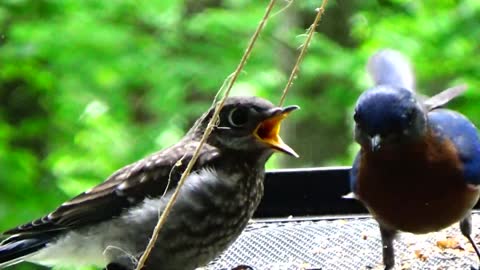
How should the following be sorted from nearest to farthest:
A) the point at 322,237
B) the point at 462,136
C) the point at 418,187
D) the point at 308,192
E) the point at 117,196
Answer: the point at 418,187 → the point at 462,136 → the point at 117,196 → the point at 322,237 → the point at 308,192

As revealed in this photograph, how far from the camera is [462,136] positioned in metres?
3.51

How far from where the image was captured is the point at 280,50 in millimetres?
9789

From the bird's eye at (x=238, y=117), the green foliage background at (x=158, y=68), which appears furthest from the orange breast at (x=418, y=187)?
the green foliage background at (x=158, y=68)

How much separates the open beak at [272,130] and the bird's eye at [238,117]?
2.8 inches

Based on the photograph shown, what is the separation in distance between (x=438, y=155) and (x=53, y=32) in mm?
5408

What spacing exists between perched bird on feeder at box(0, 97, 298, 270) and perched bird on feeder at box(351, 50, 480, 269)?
1.03 feet

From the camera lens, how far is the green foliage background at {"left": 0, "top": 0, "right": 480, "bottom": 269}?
8344mm

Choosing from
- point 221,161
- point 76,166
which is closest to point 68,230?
point 221,161

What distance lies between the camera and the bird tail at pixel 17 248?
3654mm

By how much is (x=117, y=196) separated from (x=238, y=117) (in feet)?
1.81

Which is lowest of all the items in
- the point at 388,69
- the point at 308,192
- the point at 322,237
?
the point at 322,237

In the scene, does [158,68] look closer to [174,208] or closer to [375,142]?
[174,208]

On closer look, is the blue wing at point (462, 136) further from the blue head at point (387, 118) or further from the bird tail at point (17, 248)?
the bird tail at point (17, 248)

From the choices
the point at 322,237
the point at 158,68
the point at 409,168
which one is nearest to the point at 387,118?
the point at 409,168
